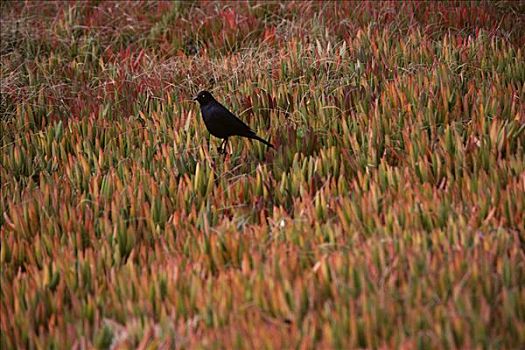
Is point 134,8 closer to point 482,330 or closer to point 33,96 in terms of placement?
point 33,96

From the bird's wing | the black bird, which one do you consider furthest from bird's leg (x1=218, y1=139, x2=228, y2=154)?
the bird's wing

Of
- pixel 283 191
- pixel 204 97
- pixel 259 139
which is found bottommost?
pixel 283 191

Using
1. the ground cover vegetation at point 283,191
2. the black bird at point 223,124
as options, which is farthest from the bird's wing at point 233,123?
the ground cover vegetation at point 283,191

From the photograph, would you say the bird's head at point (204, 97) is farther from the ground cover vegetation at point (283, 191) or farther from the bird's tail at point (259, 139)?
the bird's tail at point (259, 139)

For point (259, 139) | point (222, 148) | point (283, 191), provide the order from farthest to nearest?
1. point (222, 148)
2. point (259, 139)
3. point (283, 191)

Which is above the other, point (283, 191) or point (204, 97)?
point (204, 97)

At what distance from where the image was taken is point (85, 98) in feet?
19.2

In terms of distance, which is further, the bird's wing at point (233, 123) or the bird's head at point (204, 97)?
the bird's head at point (204, 97)

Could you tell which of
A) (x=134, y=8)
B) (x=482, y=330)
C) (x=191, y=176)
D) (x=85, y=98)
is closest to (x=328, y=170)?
(x=191, y=176)

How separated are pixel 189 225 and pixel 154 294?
0.57 metres

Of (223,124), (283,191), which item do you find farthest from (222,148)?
(283,191)

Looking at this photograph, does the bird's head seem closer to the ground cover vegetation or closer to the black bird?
the black bird

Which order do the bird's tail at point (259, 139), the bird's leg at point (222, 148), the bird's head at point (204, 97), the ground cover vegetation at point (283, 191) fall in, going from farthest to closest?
the bird's head at point (204, 97) → the bird's leg at point (222, 148) → the bird's tail at point (259, 139) → the ground cover vegetation at point (283, 191)

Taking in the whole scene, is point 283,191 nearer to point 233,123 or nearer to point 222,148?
point 233,123
